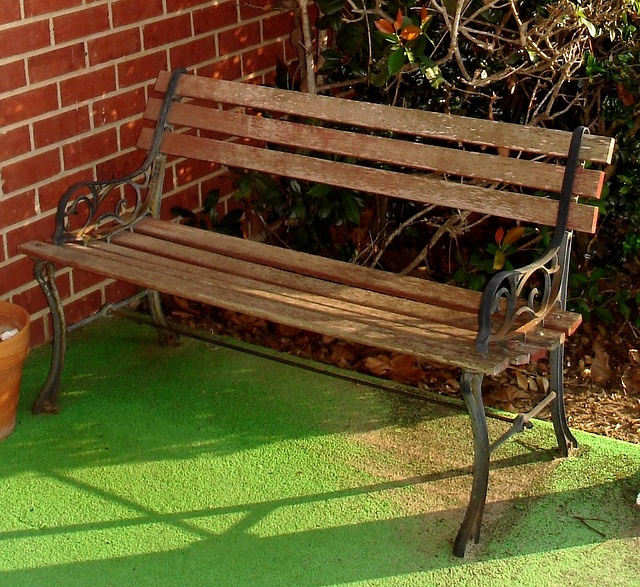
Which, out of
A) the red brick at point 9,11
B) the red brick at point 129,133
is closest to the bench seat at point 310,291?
the red brick at point 129,133

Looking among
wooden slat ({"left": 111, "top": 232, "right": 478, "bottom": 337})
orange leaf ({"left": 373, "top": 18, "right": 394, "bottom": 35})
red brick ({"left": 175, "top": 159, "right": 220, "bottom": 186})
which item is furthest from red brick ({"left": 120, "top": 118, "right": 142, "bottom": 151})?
orange leaf ({"left": 373, "top": 18, "right": 394, "bottom": 35})

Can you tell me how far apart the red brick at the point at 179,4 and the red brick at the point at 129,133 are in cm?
48

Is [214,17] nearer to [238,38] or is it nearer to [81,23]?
[238,38]

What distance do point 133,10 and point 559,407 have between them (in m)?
2.28

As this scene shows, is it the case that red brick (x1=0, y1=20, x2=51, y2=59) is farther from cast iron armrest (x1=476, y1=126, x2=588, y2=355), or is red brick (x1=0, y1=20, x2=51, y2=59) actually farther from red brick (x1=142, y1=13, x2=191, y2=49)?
cast iron armrest (x1=476, y1=126, x2=588, y2=355)

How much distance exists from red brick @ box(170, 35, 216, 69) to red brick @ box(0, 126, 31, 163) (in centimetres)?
82

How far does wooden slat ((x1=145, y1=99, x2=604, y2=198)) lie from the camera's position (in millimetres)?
3383

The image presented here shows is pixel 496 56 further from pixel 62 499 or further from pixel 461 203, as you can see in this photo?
pixel 62 499

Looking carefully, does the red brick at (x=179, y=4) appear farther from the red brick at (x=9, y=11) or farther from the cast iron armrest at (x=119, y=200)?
the red brick at (x=9, y=11)

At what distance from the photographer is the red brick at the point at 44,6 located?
3.94 meters

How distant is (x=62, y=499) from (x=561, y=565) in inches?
60.0

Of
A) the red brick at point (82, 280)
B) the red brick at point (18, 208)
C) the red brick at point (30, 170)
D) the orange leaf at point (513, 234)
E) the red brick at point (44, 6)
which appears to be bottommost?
the red brick at point (82, 280)

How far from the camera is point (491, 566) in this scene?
3.11 meters

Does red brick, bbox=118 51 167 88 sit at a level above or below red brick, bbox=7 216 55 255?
above
